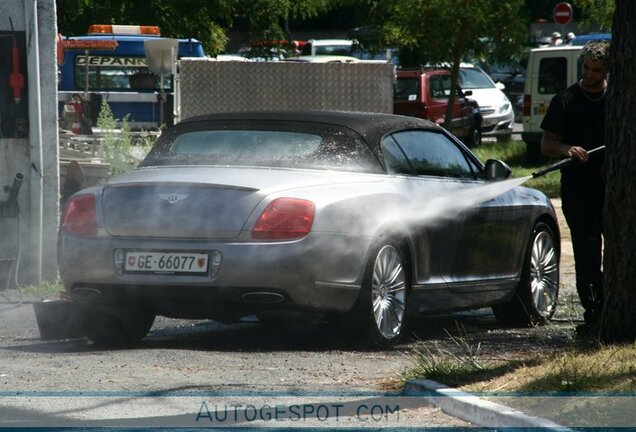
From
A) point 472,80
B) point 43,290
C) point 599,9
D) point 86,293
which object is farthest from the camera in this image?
point 472,80

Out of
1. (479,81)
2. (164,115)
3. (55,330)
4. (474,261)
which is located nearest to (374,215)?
(474,261)

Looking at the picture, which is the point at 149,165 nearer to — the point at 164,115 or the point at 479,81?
the point at 164,115

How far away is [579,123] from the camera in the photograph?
8.84 m

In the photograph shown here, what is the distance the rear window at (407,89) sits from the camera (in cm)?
2861

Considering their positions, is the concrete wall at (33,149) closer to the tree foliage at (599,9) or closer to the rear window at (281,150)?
the rear window at (281,150)

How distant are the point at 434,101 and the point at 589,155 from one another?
20.3 metres

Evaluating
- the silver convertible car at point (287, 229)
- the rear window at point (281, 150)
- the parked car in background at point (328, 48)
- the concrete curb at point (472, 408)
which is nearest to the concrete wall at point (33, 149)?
the silver convertible car at point (287, 229)

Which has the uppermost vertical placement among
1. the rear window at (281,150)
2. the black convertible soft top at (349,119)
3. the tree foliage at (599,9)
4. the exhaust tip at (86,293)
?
the tree foliage at (599,9)

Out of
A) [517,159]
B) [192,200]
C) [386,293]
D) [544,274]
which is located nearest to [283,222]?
[192,200]

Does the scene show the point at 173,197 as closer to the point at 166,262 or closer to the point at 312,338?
the point at 166,262

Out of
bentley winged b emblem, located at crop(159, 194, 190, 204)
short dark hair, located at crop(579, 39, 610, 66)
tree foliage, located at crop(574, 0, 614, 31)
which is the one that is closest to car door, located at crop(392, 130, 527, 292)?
short dark hair, located at crop(579, 39, 610, 66)

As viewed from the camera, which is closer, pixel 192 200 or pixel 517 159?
pixel 192 200

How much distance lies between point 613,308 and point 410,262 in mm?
1535

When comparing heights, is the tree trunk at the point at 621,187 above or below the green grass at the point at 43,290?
above
